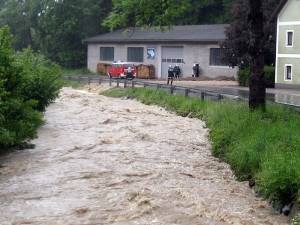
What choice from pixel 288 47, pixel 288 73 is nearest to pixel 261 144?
pixel 288 73

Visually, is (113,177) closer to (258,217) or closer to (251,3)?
(258,217)

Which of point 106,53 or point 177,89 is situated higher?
point 106,53

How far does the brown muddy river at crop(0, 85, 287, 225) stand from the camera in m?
9.37

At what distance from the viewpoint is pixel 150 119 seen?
21.9m

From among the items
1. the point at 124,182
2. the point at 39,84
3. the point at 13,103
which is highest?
the point at 39,84

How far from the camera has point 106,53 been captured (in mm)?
57750

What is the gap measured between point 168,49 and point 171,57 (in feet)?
2.96

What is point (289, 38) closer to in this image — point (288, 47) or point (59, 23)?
point (288, 47)

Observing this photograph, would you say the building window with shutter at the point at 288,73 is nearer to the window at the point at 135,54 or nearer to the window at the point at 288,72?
the window at the point at 288,72

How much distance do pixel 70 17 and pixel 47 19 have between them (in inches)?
109

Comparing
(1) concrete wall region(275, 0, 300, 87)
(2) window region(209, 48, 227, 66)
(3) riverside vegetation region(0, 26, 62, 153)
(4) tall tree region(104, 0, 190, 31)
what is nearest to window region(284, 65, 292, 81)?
(1) concrete wall region(275, 0, 300, 87)

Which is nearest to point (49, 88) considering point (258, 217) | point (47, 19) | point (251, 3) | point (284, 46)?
point (251, 3)

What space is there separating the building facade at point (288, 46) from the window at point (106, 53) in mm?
22377

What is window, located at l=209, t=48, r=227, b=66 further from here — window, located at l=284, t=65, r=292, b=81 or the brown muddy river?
the brown muddy river
